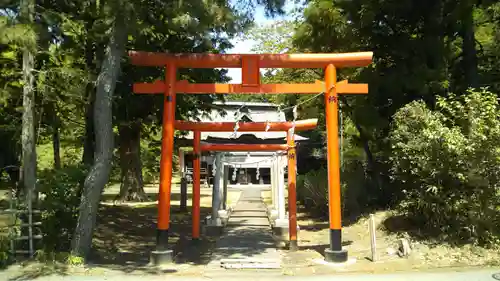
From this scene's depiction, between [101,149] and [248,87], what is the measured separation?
3.19 m

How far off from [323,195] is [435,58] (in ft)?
21.2

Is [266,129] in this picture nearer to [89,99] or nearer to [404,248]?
[404,248]

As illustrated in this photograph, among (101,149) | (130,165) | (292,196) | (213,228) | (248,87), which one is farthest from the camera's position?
(130,165)

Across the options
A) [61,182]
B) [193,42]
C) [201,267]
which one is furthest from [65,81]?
[201,267]

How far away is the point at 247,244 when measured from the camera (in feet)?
41.1

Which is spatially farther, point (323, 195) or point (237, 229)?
point (323, 195)

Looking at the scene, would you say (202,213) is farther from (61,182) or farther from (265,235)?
(61,182)

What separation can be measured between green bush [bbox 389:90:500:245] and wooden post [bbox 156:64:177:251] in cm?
509

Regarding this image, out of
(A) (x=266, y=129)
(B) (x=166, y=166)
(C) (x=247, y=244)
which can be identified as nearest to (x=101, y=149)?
(B) (x=166, y=166)

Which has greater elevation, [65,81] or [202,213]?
[65,81]

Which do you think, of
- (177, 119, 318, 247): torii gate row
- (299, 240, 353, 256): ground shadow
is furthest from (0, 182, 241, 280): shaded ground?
(299, 240, 353, 256): ground shadow

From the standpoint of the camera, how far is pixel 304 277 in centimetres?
836

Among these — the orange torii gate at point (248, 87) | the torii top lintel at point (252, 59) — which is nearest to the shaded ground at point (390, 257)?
the orange torii gate at point (248, 87)

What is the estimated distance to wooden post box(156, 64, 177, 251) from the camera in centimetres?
974
